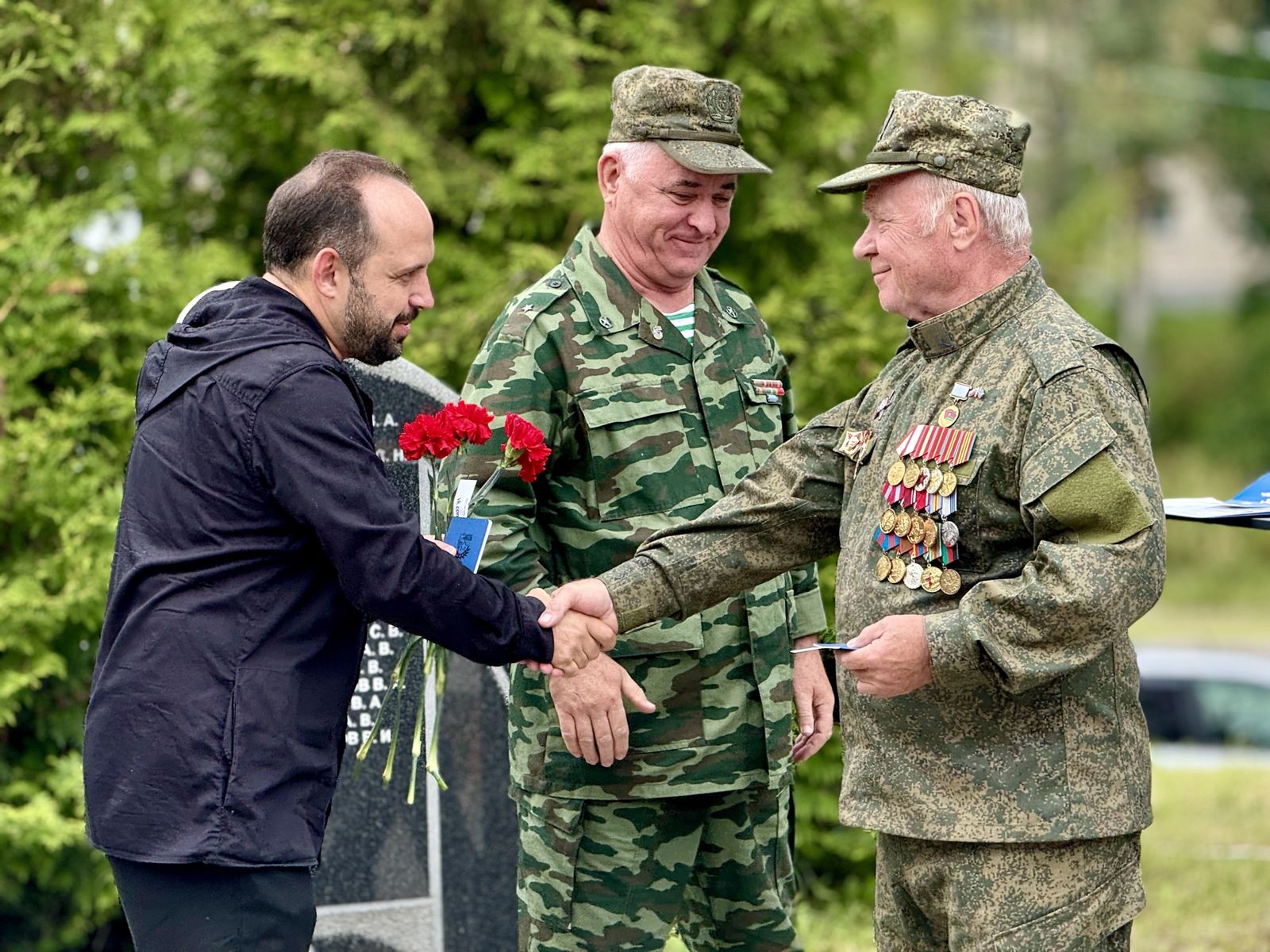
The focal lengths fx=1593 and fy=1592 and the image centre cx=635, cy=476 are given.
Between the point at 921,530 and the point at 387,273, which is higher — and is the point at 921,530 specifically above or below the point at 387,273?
below

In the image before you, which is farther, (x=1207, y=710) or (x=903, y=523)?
(x=1207, y=710)

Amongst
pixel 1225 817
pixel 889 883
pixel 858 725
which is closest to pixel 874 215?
pixel 858 725

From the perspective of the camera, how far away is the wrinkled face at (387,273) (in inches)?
115

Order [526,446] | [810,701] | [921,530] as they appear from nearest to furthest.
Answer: [921,530], [526,446], [810,701]

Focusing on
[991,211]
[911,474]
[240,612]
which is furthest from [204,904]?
[991,211]

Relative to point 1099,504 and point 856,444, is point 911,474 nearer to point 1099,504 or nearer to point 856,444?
point 856,444

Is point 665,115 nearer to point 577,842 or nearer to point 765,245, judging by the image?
point 577,842

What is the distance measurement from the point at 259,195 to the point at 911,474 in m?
4.10

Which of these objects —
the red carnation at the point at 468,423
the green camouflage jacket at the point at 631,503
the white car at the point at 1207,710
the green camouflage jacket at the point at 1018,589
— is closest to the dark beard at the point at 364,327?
the red carnation at the point at 468,423

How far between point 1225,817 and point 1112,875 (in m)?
5.05

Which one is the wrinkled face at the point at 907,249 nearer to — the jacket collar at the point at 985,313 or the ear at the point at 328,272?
the jacket collar at the point at 985,313

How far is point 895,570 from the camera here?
2.95 m

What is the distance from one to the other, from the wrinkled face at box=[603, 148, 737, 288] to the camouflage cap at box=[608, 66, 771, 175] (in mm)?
48

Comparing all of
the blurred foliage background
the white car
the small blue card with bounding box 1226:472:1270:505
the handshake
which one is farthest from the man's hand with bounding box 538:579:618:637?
the white car
